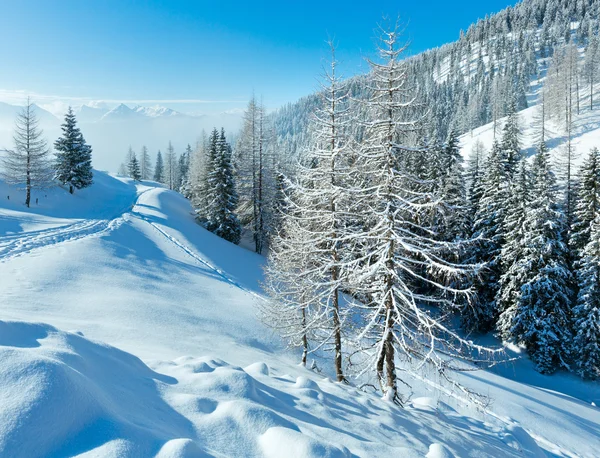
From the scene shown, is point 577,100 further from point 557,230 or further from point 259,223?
point 259,223

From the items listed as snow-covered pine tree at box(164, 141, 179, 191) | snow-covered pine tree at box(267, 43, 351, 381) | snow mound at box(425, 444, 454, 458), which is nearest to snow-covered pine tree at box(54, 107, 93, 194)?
snow-covered pine tree at box(267, 43, 351, 381)

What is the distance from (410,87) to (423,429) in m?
8.11

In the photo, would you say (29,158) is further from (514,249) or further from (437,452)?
(514,249)

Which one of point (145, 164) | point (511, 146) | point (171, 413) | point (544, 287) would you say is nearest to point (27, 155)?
point (171, 413)

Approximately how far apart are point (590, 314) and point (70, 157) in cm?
5282

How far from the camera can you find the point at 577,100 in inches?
2456

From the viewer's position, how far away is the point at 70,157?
129 feet

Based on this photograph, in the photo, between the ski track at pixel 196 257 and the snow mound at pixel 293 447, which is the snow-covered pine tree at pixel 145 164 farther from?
the snow mound at pixel 293 447

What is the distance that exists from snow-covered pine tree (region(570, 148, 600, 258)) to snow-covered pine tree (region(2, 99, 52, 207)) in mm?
49339

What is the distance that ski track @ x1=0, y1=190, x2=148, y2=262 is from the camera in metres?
18.0

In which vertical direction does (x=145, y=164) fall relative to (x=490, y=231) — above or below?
above

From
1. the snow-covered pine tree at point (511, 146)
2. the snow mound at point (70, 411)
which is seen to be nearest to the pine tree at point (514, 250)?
the snow-covered pine tree at point (511, 146)

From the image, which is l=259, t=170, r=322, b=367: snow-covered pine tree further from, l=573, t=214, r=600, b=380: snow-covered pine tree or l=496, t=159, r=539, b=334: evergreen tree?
l=573, t=214, r=600, b=380: snow-covered pine tree

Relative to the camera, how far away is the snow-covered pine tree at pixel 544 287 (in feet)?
77.6
